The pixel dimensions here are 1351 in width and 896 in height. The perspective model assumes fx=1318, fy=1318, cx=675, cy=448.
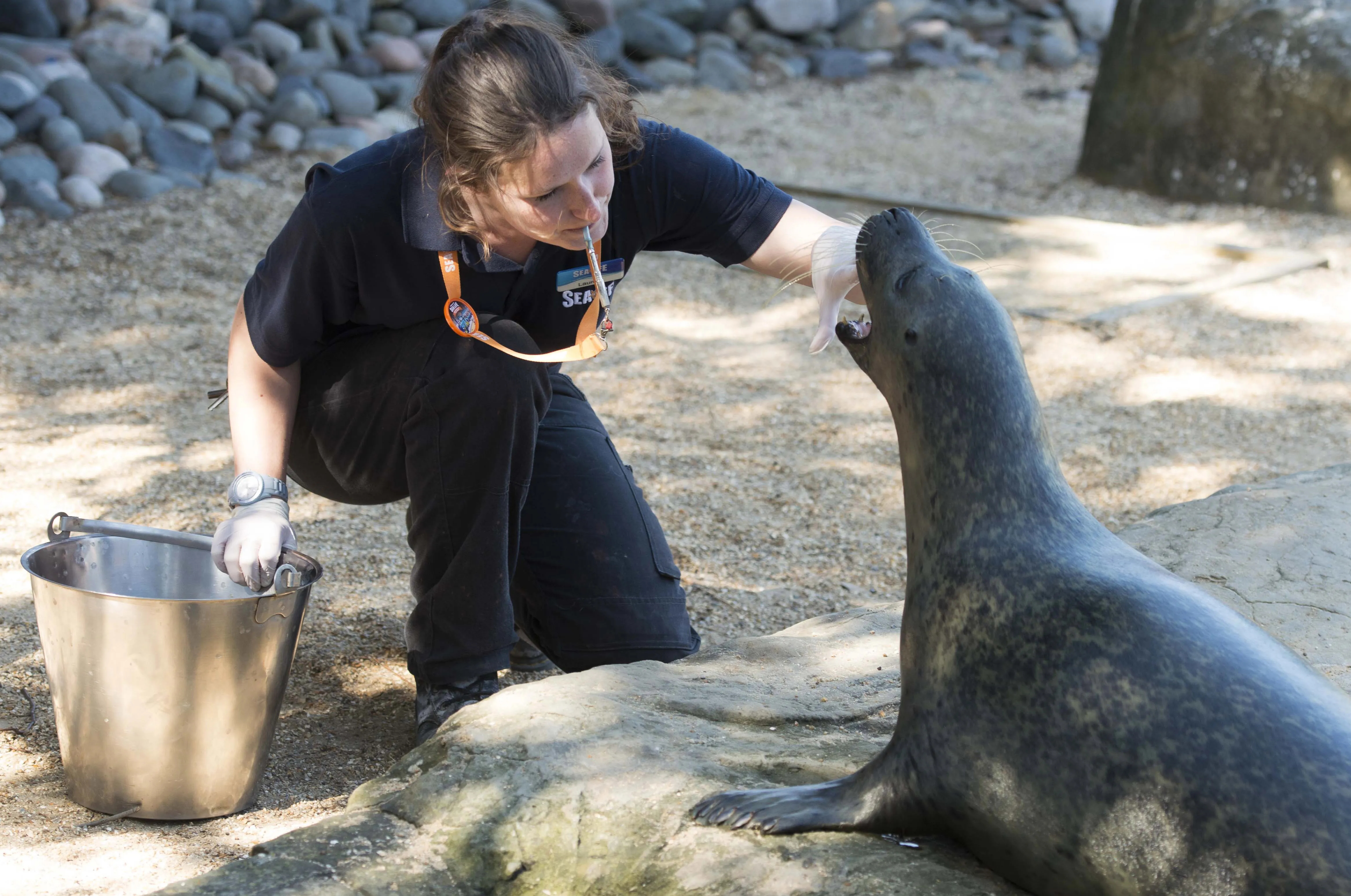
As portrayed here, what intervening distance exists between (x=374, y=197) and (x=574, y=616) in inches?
39.0

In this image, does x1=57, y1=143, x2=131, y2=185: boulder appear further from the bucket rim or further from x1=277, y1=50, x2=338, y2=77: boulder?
the bucket rim

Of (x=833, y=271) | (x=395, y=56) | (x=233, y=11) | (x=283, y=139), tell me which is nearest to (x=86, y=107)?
(x=283, y=139)

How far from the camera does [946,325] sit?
1.96 metres

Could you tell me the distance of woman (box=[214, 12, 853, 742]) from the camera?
7.84ft

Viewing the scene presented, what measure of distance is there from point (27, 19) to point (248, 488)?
6729 millimetres

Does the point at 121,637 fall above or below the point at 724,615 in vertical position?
above

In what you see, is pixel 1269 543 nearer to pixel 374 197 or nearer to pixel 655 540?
pixel 655 540

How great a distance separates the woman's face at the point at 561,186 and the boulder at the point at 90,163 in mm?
5140

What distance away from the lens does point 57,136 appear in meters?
6.86

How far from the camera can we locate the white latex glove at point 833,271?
2531 millimetres

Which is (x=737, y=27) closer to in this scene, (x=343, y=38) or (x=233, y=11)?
(x=343, y=38)

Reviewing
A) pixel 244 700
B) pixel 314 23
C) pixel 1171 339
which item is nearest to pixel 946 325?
pixel 244 700

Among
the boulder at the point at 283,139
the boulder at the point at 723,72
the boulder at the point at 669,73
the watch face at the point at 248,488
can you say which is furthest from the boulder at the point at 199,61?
the watch face at the point at 248,488

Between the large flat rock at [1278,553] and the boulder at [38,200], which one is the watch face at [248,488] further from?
the boulder at [38,200]
